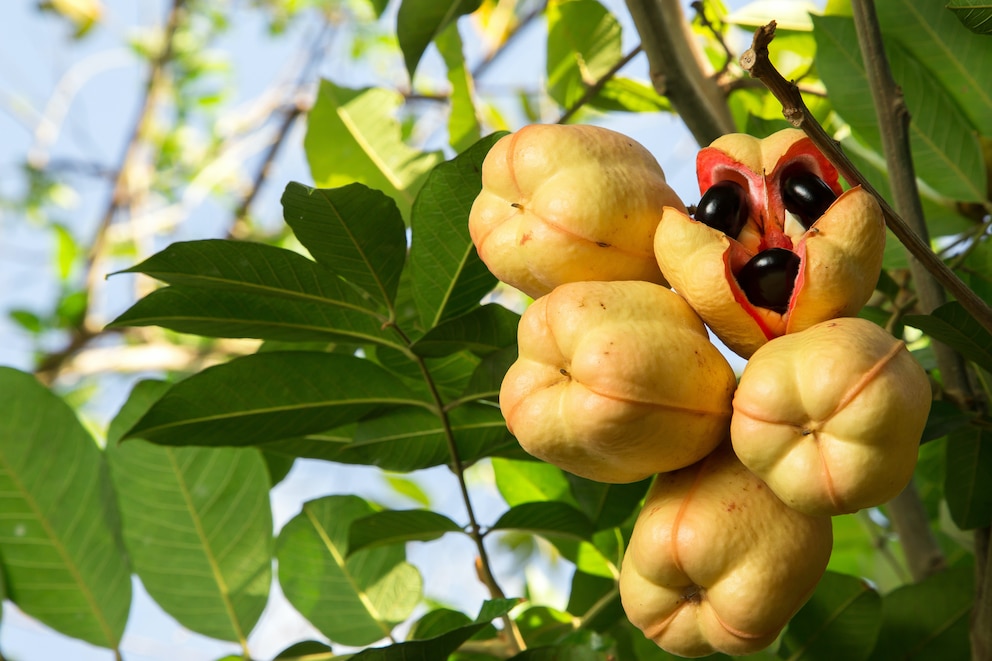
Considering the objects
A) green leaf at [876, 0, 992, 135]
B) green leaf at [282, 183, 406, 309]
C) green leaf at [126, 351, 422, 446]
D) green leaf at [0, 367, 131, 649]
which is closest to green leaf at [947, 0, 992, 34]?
green leaf at [876, 0, 992, 135]

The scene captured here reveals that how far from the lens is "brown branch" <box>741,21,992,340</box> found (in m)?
0.54

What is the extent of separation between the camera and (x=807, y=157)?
70cm

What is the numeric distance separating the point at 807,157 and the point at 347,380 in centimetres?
47

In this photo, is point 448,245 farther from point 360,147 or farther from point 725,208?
point 360,147

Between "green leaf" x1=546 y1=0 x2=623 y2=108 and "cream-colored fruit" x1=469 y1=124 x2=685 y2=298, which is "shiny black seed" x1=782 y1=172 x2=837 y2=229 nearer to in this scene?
"cream-colored fruit" x1=469 y1=124 x2=685 y2=298

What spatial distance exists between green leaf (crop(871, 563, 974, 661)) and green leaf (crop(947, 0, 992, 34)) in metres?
0.55

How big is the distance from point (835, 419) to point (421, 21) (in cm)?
64

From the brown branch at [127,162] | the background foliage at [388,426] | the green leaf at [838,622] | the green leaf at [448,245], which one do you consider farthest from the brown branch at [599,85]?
the brown branch at [127,162]

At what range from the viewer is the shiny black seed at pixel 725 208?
27.3 inches

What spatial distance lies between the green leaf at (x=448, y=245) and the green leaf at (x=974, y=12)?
0.35 m

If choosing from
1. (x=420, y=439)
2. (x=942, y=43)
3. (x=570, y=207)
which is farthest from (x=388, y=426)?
(x=942, y=43)

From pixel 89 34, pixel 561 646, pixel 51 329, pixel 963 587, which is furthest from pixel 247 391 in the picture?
pixel 89 34

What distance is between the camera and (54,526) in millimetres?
999

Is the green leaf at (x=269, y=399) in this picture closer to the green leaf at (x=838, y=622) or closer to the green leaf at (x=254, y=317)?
the green leaf at (x=254, y=317)
